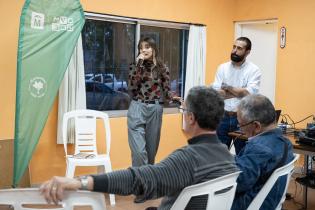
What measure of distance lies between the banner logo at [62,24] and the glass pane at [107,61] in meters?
0.69

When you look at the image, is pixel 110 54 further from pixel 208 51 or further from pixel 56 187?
pixel 56 187

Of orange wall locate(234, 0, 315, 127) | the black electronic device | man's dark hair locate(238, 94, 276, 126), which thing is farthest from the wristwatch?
orange wall locate(234, 0, 315, 127)

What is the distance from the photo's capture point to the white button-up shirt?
393 cm

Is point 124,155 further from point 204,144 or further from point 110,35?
point 204,144

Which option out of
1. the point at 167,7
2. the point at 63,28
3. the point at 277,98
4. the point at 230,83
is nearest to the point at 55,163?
the point at 63,28

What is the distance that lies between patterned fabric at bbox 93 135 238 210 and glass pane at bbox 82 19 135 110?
10.1ft

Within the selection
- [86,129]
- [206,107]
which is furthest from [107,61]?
[206,107]

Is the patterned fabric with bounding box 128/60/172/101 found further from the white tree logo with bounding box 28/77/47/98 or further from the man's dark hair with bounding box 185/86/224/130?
the man's dark hair with bounding box 185/86/224/130

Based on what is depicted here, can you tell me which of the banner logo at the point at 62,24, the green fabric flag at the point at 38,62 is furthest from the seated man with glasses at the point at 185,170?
the banner logo at the point at 62,24

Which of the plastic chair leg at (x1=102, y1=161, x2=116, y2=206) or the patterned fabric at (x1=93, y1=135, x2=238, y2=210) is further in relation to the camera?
the plastic chair leg at (x1=102, y1=161, x2=116, y2=206)

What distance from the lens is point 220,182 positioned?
166 centimetres

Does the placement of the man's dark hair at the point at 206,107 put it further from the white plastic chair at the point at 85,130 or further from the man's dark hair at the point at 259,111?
the white plastic chair at the point at 85,130

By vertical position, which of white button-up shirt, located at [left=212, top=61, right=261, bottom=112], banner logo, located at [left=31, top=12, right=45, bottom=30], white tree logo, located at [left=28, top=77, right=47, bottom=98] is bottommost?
white tree logo, located at [left=28, top=77, right=47, bottom=98]

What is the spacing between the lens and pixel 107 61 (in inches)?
188
